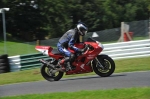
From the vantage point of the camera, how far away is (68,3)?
54062 mm

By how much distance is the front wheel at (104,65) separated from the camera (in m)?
11.1

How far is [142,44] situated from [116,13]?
45288 millimetres

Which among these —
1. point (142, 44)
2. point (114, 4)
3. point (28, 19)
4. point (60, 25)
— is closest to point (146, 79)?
point (142, 44)

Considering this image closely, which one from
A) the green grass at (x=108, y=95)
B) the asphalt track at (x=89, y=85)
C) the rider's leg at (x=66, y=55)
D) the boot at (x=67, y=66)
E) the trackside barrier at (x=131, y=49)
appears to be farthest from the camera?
the trackside barrier at (x=131, y=49)

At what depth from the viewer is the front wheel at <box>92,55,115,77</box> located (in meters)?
11.1

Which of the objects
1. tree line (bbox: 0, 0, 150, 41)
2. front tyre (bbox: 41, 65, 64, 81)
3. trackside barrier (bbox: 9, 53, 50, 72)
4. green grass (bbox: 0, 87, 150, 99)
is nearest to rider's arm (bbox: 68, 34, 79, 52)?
front tyre (bbox: 41, 65, 64, 81)

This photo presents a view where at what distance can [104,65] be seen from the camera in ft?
36.7

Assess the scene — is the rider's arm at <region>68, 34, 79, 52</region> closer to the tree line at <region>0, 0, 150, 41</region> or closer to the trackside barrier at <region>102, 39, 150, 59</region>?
the trackside barrier at <region>102, 39, 150, 59</region>

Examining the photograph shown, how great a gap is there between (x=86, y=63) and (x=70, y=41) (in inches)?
33.2

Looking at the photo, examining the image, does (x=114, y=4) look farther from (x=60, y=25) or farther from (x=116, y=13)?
(x=60, y=25)

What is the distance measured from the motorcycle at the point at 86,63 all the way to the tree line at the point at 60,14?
93.6 ft

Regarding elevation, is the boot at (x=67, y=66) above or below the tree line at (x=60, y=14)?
below

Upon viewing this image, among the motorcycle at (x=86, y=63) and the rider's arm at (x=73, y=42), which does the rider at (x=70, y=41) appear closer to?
the rider's arm at (x=73, y=42)

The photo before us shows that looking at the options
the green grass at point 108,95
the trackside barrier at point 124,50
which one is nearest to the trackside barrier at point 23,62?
the trackside barrier at point 124,50
